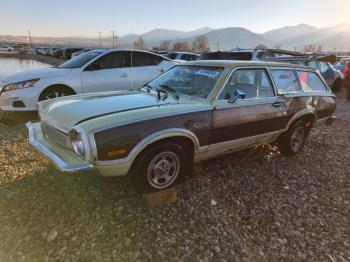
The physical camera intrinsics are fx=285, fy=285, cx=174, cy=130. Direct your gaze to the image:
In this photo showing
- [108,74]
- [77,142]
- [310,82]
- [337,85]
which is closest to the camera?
[77,142]

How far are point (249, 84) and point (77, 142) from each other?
2517mm

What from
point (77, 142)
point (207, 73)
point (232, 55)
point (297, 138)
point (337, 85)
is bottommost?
point (297, 138)

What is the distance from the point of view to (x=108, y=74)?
662 centimetres

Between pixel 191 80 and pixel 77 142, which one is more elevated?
pixel 191 80

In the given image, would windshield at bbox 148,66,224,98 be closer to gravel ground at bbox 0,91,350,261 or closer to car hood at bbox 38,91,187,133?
car hood at bbox 38,91,187,133

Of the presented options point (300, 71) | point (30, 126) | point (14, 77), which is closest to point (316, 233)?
point (300, 71)

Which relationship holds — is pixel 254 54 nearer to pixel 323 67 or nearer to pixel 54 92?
pixel 323 67

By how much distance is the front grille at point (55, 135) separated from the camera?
3.01 m

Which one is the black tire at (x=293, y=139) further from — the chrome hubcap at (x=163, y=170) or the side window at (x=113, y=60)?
the side window at (x=113, y=60)

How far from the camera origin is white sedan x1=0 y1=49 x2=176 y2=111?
5742mm

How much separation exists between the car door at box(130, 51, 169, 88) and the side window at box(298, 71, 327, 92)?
363cm

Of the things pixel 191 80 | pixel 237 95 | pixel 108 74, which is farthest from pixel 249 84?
pixel 108 74

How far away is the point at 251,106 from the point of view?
390cm

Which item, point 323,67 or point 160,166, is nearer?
point 160,166
